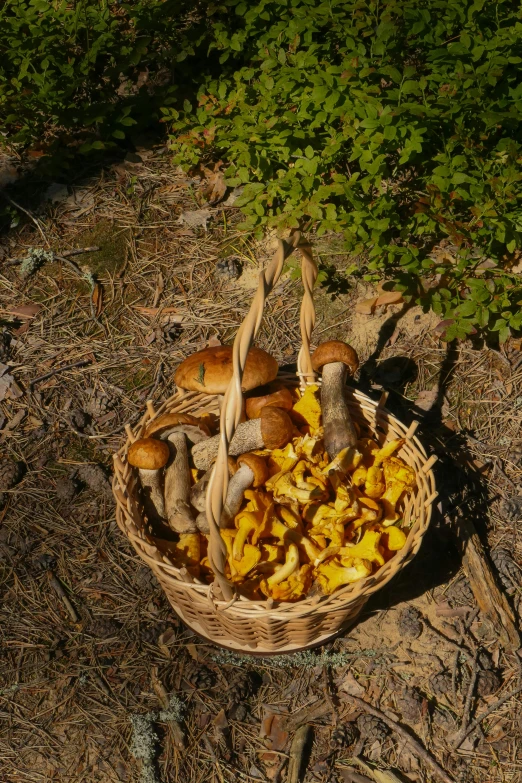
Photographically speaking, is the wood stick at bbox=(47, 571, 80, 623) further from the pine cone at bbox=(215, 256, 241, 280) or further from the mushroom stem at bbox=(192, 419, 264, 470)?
the pine cone at bbox=(215, 256, 241, 280)

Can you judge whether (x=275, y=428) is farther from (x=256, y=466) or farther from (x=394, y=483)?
(x=394, y=483)

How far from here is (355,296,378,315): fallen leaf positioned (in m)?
4.31

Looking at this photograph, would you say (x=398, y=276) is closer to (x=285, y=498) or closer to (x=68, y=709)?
(x=285, y=498)

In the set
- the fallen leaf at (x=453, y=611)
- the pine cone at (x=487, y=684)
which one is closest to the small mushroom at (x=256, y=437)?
the fallen leaf at (x=453, y=611)

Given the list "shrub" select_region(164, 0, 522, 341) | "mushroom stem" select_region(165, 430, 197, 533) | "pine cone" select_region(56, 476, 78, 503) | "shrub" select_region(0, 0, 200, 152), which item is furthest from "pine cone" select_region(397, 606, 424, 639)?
A: "shrub" select_region(0, 0, 200, 152)

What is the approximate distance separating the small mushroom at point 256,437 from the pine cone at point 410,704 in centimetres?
119

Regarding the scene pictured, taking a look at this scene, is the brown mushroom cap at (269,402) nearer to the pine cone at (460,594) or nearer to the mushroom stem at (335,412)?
the mushroom stem at (335,412)

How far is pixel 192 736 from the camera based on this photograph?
2.92 metres

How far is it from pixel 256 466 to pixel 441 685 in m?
1.24

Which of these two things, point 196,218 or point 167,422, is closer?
point 167,422

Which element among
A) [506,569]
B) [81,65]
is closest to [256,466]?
[506,569]

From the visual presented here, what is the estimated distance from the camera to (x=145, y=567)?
136 inches

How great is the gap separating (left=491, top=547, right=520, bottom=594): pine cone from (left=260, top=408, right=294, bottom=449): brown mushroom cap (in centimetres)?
125

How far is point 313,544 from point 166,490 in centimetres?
A: 75
